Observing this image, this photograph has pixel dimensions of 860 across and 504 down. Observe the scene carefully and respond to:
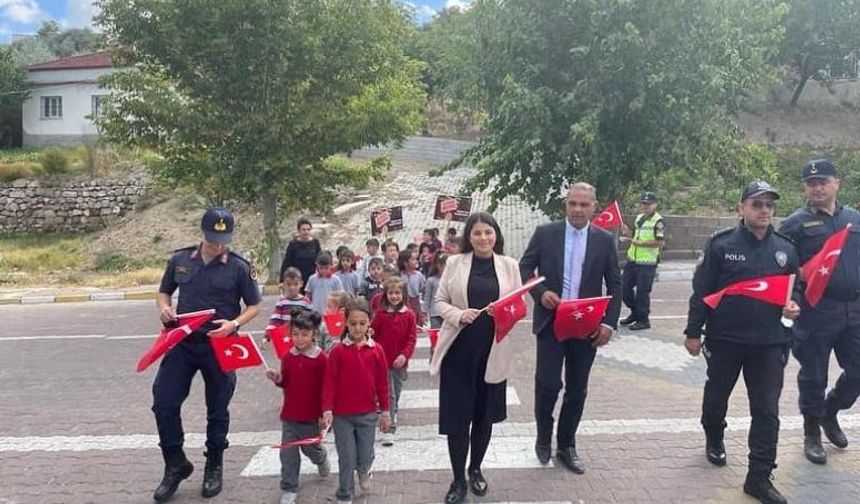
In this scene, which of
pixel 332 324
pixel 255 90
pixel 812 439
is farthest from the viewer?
pixel 255 90

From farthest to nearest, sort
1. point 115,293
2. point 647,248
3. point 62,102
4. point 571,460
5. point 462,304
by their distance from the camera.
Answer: point 62,102, point 115,293, point 647,248, point 571,460, point 462,304

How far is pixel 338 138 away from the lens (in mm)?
14836

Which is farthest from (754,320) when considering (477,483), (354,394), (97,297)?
(97,297)

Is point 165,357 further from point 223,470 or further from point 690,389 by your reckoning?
point 690,389

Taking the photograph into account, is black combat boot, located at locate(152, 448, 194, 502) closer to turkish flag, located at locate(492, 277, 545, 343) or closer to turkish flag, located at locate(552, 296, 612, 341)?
turkish flag, located at locate(492, 277, 545, 343)

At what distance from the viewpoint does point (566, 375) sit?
5.01m

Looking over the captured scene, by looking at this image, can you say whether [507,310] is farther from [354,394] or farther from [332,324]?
[332,324]

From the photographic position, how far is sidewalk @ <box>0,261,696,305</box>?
Answer: 50.2 ft

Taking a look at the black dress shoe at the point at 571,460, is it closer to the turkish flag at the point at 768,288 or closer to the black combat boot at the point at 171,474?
the turkish flag at the point at 768,288

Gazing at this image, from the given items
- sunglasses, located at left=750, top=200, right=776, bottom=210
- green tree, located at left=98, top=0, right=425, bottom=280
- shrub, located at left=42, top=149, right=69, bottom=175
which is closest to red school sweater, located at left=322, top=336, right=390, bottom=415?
sunglasses, located at left=750, top=200, right=776, bottom=210

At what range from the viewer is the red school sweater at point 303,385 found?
4484 mm

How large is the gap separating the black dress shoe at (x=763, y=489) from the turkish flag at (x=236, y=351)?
10.5ft

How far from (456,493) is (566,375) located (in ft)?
3.85

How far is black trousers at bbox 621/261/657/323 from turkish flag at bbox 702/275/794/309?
502cm
